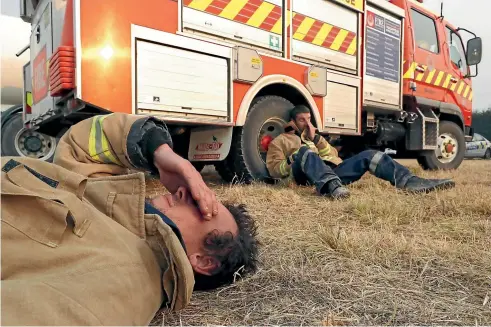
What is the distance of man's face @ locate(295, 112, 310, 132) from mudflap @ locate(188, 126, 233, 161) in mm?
743

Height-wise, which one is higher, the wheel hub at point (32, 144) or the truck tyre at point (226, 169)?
the wheel hub at point (32, 144)

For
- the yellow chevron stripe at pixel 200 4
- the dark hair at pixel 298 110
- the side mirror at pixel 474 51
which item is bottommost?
the dark hair at pixel 298 110

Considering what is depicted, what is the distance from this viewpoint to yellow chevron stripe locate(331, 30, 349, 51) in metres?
4.60

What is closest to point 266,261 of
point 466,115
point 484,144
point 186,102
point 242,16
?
point 186,102

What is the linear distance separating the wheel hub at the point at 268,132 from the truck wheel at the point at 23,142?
2.55 metres

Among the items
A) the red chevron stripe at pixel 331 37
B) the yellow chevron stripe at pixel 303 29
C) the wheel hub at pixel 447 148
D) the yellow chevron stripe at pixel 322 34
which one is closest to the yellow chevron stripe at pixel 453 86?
the wheel hub at pixel 447 148

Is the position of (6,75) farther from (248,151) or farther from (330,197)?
(330,197)

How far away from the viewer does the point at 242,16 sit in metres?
3.68

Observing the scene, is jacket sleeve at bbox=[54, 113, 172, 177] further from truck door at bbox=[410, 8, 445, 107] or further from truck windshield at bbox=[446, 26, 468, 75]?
truck windshield at bbox=[446, 26, 468, 75]

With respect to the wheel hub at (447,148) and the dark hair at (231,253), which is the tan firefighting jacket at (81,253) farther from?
the wheel hub at (447,148)

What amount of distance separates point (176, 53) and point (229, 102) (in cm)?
68

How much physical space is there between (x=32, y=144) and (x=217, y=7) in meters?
3.01

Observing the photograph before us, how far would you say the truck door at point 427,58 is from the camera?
18.9ft

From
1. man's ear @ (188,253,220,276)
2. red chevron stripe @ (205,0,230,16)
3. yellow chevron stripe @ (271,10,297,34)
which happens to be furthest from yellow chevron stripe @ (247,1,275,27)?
man's ear @ (188,253,220,276)
